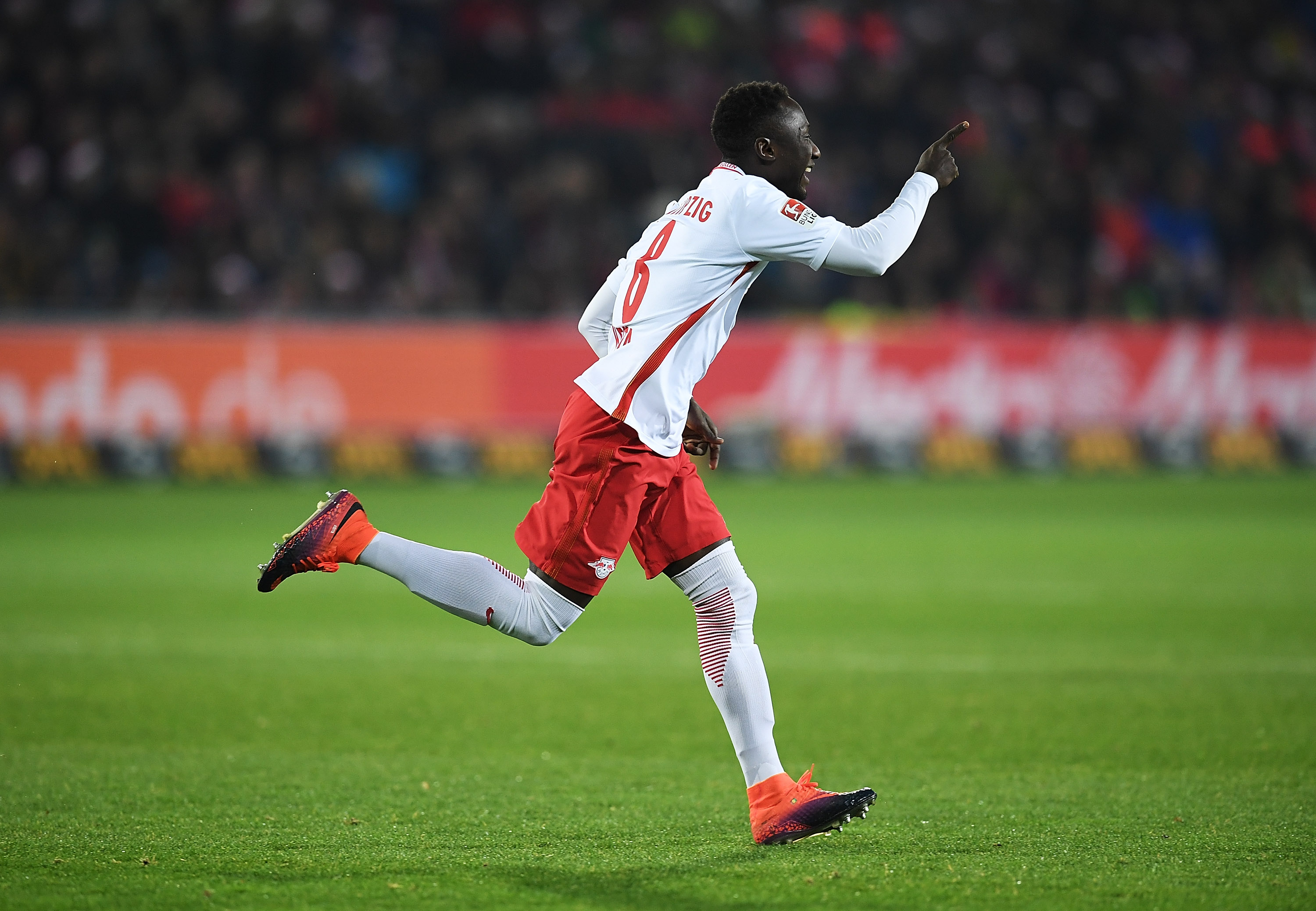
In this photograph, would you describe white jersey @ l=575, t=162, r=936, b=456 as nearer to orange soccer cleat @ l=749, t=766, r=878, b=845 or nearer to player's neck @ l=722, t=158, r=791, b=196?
player's neck @ l=722, t=158, r=791, b=196

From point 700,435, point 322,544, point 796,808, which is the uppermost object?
point 700,435

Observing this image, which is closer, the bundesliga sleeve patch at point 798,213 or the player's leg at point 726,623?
the bundesliga sleeve patch at point 798,213

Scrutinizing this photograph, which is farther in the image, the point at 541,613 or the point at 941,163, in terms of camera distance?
the point at 941,163

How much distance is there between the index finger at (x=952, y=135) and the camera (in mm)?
4898

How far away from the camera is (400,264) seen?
796 inches

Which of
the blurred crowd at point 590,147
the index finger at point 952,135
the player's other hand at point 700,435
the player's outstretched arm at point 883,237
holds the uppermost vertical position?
the blurred crowd at point 590,147

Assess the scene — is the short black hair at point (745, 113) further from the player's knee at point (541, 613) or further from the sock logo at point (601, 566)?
the player's knee at point (541, 613)

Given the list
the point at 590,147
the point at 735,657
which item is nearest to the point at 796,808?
the point at 735,657

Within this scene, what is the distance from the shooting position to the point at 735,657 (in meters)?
5.00

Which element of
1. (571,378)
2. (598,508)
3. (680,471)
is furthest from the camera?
(571,378)

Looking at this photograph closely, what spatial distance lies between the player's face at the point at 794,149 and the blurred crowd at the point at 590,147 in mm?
14656

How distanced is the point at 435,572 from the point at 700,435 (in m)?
1.08

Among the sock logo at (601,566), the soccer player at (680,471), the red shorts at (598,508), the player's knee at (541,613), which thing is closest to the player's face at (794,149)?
the soccer player at (680,471)

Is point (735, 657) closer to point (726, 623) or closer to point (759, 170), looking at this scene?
point (726, 623)
